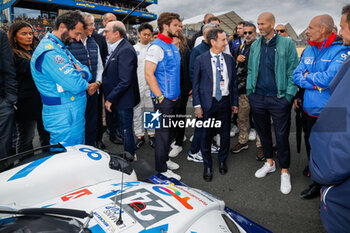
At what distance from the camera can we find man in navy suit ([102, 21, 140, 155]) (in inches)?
118

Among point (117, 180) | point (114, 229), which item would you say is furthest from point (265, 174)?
point (114, 229)

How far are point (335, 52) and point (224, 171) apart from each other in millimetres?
1930

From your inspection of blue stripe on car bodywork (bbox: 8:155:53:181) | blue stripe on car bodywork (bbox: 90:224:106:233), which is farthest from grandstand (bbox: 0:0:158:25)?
blue stripe on car bodywork (bbox: 90:224:106:233)

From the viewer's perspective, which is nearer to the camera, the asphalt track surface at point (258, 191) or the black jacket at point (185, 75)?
the asphalt track surface at point (258, 191)

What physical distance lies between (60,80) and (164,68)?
1.16 metres

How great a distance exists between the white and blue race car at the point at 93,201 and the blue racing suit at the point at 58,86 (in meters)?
0.48

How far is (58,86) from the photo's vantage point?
2.42m

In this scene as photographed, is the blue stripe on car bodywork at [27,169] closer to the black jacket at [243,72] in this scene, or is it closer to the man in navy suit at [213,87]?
the man in navy suit at [213,87]

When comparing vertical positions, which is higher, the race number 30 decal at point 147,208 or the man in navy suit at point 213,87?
the man in navy suit at point 213,87

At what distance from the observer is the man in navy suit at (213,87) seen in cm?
302

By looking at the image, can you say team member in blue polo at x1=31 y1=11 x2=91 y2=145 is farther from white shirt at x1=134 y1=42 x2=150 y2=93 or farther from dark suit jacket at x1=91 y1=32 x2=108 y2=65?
white shirt at x1=134 y1=42 x2=150 y2=93

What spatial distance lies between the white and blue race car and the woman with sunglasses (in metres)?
1.36

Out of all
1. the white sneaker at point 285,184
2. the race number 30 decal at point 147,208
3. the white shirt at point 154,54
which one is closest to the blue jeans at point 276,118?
the white sneaker at point 285,184

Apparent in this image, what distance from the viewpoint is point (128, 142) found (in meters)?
3.30
